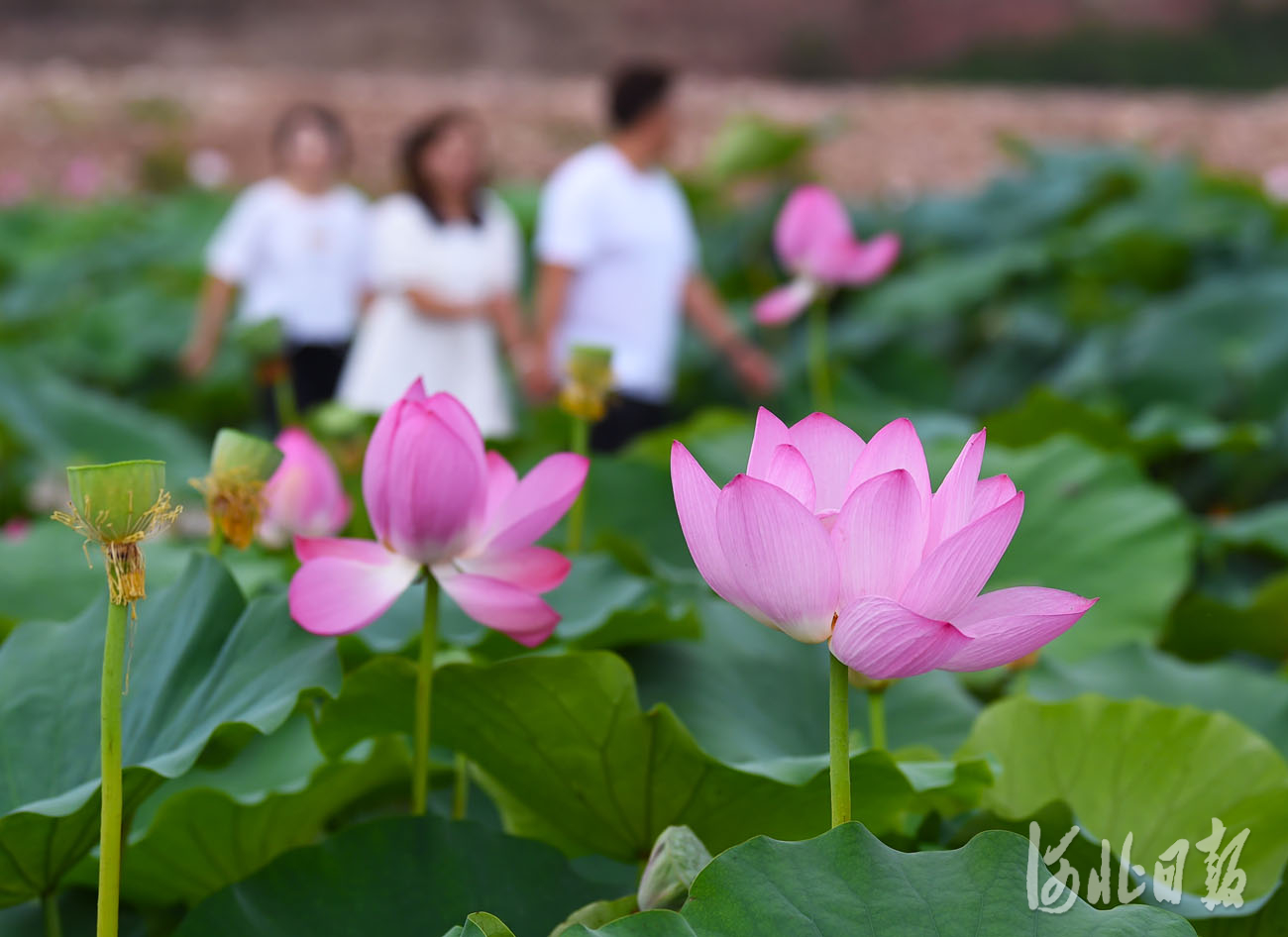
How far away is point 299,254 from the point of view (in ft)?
9.91

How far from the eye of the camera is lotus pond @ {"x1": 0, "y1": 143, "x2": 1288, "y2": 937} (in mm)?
487

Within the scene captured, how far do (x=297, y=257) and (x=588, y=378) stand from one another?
221 centimetres

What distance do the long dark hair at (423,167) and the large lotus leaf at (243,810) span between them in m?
2.06

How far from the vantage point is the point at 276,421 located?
300cm

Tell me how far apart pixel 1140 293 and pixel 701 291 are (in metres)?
1.03

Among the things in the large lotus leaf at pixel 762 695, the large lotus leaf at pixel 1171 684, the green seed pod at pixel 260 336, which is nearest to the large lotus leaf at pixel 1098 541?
the large lotus leaf at pixel 1171 684

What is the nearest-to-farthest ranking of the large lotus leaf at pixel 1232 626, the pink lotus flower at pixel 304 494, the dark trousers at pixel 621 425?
the pink lotus flower at pixel 304 494
the large lotus leaf at pixel 1232 626
the dark trousers at pixel 621 425

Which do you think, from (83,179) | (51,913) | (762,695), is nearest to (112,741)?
(51,913)

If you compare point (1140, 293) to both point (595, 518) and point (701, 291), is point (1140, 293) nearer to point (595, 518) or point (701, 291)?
point (701, 291)

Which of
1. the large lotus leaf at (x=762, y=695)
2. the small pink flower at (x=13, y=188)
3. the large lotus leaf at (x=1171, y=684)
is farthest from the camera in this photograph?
the small pink flower at (x=13, y=188)

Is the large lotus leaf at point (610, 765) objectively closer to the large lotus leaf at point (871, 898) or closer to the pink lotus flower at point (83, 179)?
the large lotus leaf at point (871, 898)

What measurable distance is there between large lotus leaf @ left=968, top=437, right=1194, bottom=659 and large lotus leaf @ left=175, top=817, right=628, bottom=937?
2.60 feet

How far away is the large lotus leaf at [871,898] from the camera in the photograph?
0.48 metres

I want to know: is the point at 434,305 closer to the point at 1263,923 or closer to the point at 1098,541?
the point at 1098,541
